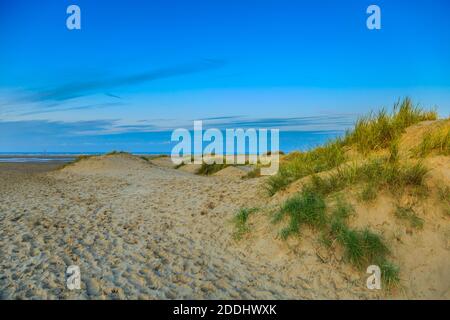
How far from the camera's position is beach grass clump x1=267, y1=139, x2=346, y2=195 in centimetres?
795

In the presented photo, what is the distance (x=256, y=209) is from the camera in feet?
24.1

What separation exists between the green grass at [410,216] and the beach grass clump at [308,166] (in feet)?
6.08

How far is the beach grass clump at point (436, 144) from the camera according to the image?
707 centimetres

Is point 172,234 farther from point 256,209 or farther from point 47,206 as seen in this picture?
point 47,206

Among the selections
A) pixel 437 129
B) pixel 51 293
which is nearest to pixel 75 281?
pixel 51 293

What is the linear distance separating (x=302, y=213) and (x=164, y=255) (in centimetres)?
231

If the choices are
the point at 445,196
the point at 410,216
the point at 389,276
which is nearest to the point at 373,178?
the point at 410,216

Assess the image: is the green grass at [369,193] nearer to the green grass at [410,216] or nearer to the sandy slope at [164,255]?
the green grass at [410,216]

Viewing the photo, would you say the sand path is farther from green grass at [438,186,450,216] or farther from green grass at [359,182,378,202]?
green grass at [438,186,450,216]

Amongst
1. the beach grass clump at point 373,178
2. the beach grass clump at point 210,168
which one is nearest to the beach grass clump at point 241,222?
the beach grass clump at point 373,178

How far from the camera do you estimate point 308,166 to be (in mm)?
8078

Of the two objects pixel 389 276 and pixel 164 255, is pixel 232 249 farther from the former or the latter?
pixel 389 276

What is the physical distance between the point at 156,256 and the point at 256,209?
7.04 feet

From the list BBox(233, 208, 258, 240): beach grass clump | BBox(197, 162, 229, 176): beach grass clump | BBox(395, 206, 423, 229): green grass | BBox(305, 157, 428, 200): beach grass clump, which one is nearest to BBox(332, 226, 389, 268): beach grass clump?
BBox(395, 206, 423, 229): green grass
